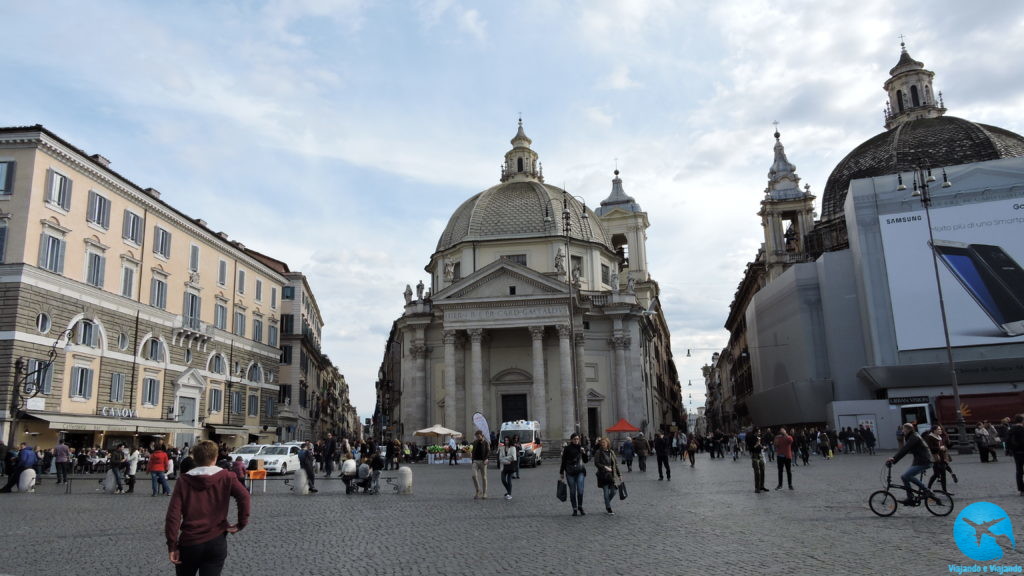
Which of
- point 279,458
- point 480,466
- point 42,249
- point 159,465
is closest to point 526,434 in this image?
point 279,458

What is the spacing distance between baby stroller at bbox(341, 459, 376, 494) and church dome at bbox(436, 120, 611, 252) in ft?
107

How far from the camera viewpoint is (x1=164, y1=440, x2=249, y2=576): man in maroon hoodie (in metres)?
5.54

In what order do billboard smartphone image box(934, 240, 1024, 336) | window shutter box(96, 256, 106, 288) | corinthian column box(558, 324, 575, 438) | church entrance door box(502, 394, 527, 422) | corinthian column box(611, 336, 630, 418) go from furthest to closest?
church entrance door box(502, 394, 527, 422)
corinthian column box(611, 336, 630, 418)
corinthian column box(558, 324, 575, 438)
billboard smartphone image box(934, 240, 1024, 336)
window shutter box(96, 256, 106, 288)

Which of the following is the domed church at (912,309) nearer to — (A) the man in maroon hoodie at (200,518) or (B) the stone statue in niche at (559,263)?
(B) the stone statue in niche at (559,263)

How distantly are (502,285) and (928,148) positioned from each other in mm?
33949

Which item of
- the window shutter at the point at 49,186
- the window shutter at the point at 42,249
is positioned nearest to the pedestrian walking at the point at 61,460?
the window shutter at the point at 42,249

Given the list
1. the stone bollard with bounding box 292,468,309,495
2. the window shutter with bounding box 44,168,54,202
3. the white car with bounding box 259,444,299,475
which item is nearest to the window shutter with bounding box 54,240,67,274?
the window shutter with bounding box 44,168,54,202

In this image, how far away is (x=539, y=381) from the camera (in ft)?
150

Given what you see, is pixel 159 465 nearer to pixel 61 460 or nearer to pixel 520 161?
pixel 61 460

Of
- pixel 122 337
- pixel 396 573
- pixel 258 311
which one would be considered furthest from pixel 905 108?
pixel 396 573

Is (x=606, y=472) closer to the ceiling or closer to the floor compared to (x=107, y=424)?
closer to the floor

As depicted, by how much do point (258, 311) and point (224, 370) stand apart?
19.6ft

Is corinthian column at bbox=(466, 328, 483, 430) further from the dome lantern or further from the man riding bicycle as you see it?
the man riding bicycle

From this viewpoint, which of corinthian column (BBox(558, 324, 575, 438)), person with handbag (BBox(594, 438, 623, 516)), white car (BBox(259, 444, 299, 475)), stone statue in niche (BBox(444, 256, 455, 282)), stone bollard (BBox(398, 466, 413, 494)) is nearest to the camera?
person with handbag (BBox(594, 438, 623, 516))
